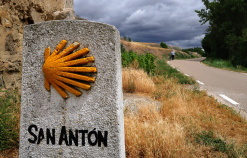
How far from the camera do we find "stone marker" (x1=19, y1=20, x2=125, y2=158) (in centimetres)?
168

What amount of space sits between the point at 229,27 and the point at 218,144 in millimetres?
19992

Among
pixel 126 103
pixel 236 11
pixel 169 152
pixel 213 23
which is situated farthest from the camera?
pixel 213 23

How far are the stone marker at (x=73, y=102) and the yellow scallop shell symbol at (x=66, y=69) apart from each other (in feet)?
0.09

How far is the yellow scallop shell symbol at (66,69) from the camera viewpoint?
166cm

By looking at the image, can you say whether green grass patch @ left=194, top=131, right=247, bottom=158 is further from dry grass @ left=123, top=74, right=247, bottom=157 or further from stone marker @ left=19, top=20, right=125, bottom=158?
stone marker @ left=19, top=20, right=125, bottom=158

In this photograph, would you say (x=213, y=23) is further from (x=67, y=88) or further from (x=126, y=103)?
(x=67, y=88)

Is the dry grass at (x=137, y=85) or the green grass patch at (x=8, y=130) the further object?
the dry grass at (x=137, y=85)

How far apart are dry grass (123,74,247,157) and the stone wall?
2409mm

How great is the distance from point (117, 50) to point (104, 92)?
1.28ft

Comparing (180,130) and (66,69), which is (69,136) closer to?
(66,69)

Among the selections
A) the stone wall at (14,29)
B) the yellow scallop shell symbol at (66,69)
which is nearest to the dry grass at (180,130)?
the yellow scallop shell symbol at (66,69)

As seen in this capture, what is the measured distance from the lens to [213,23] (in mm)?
22422

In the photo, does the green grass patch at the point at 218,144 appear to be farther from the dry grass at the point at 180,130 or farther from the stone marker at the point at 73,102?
the stone marker at the point at 73,102

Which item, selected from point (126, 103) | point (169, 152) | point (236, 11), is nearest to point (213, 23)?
point (236, 11)
